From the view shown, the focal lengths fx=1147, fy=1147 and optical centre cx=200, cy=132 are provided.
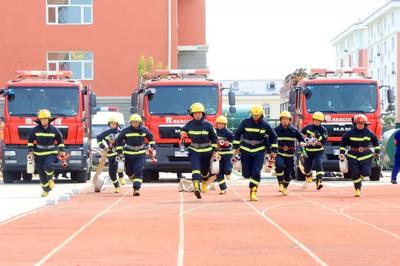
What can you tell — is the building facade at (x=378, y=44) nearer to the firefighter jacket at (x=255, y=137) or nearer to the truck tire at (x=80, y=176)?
the truck tire at (x=80, y=176)

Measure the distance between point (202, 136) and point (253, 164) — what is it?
1.38m

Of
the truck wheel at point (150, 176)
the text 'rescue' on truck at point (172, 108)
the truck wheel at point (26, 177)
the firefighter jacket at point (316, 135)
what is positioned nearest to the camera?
the firefighter jacket at point (316, 135)

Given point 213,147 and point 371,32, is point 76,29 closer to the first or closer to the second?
point 213,147

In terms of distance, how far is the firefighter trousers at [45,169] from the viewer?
26328 mm

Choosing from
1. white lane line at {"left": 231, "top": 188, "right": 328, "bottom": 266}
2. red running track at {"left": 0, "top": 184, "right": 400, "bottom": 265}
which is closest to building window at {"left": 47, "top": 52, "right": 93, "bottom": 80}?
red running track at {"left": 0, "top": 184, "right": 400, "bottom": 265}

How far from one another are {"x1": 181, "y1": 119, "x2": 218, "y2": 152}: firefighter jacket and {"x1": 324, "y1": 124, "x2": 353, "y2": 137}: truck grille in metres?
10.0

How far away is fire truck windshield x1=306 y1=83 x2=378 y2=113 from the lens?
112 ft

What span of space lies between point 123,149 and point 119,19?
3282cm

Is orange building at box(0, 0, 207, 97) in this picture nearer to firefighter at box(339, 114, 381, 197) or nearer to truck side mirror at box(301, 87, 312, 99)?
truck side mirror at box(301, 87, 312, 99)

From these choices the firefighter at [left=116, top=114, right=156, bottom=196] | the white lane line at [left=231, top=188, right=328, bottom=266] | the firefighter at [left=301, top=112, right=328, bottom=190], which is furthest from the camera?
the firefighter at [left=301, top=112, right=328, bottom=190]

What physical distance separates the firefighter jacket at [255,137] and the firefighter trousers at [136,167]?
3.02 m

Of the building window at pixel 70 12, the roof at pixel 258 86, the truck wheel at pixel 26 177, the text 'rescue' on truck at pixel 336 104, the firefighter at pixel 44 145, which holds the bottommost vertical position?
the truck wheel at pixel 26 177

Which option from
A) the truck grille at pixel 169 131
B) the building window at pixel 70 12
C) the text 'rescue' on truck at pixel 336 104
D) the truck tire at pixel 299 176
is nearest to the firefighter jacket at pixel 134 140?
the truck grille at pixel 169 131

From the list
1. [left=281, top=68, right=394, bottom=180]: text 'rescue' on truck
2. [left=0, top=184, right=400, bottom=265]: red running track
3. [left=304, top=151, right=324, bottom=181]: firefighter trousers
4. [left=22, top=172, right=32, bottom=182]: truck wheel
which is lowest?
[left=22, top=172, right=32, bottom=182]: truck wheel
